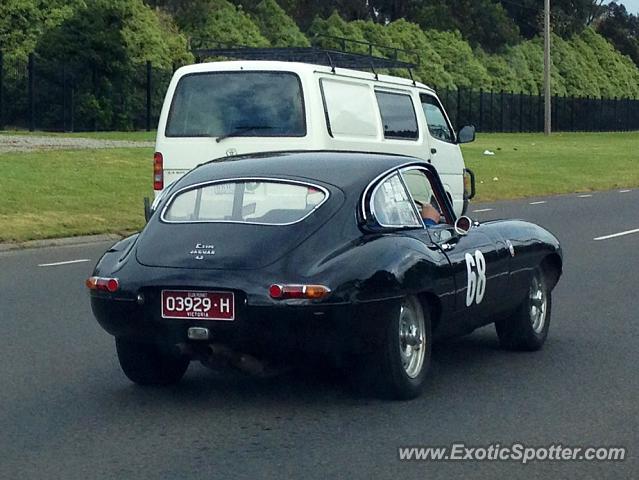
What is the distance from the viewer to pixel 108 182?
25766mm

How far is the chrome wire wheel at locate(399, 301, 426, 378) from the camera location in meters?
8.08

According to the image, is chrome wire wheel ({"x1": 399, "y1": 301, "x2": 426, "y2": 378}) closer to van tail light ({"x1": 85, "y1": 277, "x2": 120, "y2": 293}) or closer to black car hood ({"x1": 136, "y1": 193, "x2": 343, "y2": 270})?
black car hood ({"x1": 136, "y1": 193, "x2": 343, "y2": 270})

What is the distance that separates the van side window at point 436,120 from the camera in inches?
736

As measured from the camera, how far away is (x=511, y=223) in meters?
9.81

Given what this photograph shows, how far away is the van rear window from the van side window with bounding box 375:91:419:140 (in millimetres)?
2107

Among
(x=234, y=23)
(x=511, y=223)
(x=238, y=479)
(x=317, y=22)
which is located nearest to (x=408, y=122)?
(x=511, y=223)

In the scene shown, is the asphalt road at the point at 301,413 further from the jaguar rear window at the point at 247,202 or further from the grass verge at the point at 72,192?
the grass verge at the point at 72,192

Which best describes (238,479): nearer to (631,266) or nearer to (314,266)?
(314,266)

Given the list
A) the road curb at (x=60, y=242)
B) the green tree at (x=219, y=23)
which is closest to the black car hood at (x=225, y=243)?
the road curb at (x=60, y=242)

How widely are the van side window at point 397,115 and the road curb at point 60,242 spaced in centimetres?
441

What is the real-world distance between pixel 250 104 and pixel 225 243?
7481 millimetres

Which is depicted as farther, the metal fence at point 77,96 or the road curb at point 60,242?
the metal fence at point 77,96

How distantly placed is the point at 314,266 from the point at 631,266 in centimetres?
885

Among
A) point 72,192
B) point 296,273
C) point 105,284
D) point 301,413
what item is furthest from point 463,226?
point 72,192
